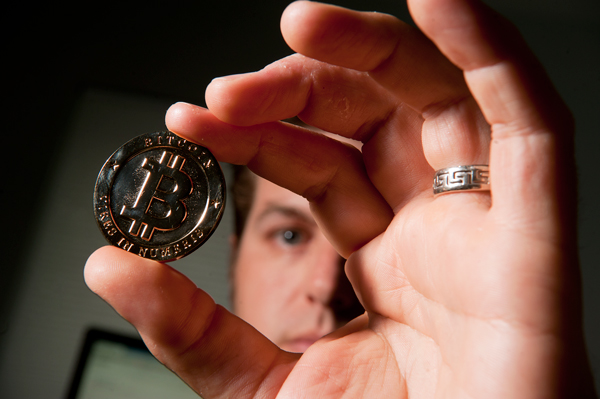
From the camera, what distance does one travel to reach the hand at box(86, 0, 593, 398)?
577 mm

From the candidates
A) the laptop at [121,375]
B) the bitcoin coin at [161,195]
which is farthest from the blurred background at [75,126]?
the bitcoin coin at [161,195]

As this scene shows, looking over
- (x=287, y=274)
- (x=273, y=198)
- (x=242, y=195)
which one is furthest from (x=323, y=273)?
(x=242, y=195)

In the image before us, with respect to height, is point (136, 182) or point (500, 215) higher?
A: point (500, 215)

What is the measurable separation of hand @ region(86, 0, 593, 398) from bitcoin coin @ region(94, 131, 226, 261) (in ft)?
0.28

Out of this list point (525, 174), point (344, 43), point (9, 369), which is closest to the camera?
point (525, 174)

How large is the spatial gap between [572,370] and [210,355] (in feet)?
2.13

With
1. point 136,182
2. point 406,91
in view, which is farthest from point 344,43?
point 136,182

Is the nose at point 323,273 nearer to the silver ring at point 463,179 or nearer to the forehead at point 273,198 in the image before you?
the forehead at point 273,198

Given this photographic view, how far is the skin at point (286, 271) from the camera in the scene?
5.48ft

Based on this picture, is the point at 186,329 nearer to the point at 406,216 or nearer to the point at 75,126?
the point at 406,216

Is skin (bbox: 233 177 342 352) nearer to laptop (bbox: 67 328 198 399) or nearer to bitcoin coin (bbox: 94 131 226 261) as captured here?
laptop (bbox: 67 328 198 399)

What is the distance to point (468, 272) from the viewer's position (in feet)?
2.09

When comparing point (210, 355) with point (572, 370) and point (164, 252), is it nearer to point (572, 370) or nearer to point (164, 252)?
point (164, 252)

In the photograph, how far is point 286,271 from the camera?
1.79 m
